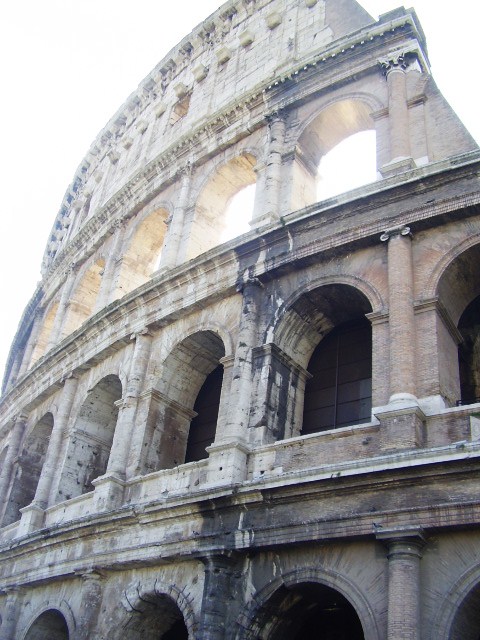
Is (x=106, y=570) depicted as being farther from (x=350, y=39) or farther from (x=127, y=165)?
(x=127, y=165)

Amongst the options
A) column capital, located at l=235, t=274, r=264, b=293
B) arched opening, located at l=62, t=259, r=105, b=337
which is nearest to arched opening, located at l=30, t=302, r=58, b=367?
arched opening, located at l=62, t=259, r=105, b=337

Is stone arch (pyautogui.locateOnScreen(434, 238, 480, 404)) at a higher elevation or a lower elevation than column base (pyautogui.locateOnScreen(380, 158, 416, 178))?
lower

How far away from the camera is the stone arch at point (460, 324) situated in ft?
33.3

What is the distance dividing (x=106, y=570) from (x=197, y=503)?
98.1 inches

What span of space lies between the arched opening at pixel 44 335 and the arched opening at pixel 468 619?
54.2 feet

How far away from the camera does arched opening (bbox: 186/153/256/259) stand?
16062 millimetres

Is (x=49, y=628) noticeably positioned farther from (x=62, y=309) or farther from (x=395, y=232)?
(x=395, y=232)

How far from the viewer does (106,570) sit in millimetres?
11789

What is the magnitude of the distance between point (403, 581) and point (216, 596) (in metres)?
2.85

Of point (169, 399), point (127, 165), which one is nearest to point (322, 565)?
point (169, 399)

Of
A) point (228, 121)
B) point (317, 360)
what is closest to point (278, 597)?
point (317, 360)

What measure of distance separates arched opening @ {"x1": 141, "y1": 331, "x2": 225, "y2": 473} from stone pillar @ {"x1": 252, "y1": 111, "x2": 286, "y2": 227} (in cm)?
255

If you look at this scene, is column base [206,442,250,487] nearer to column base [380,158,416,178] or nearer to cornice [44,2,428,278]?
column base [380,158,416,178]

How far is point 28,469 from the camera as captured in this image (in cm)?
1736
